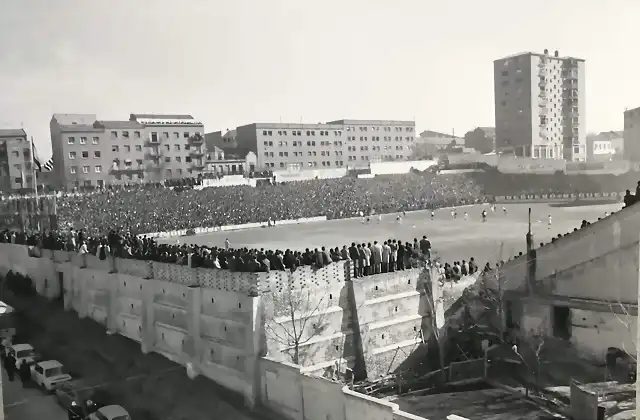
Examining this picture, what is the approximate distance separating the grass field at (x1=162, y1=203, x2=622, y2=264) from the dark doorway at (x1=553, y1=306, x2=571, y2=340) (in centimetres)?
100

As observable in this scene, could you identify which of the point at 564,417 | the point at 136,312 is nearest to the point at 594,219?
the point at 564,417

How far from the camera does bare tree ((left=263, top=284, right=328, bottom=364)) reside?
18.5 feet

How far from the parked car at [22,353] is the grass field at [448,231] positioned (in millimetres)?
6079

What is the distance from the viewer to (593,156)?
5.80 m

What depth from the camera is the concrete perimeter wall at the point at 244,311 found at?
554 cm

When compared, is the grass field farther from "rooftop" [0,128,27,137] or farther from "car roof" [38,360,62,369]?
"car roof" [38,360,62,369]

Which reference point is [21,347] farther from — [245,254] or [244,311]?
A: [245,254]

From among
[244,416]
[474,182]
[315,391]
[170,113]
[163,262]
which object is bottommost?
[244,416]

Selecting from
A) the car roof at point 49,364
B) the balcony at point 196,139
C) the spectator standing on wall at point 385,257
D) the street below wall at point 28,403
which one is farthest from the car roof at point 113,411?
the spectator standing on wall at point 385,257

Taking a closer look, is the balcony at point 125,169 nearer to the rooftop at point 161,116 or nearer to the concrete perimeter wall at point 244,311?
the rooftop at point 161,116

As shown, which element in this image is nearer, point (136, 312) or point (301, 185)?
point (136, 312)

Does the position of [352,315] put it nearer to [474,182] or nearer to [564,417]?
[564,417]

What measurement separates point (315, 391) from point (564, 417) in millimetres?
2152

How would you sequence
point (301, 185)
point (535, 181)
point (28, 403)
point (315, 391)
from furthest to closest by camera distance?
point (301, 185)
point (535, 181)
point (28, 403)
point (315, 391)
